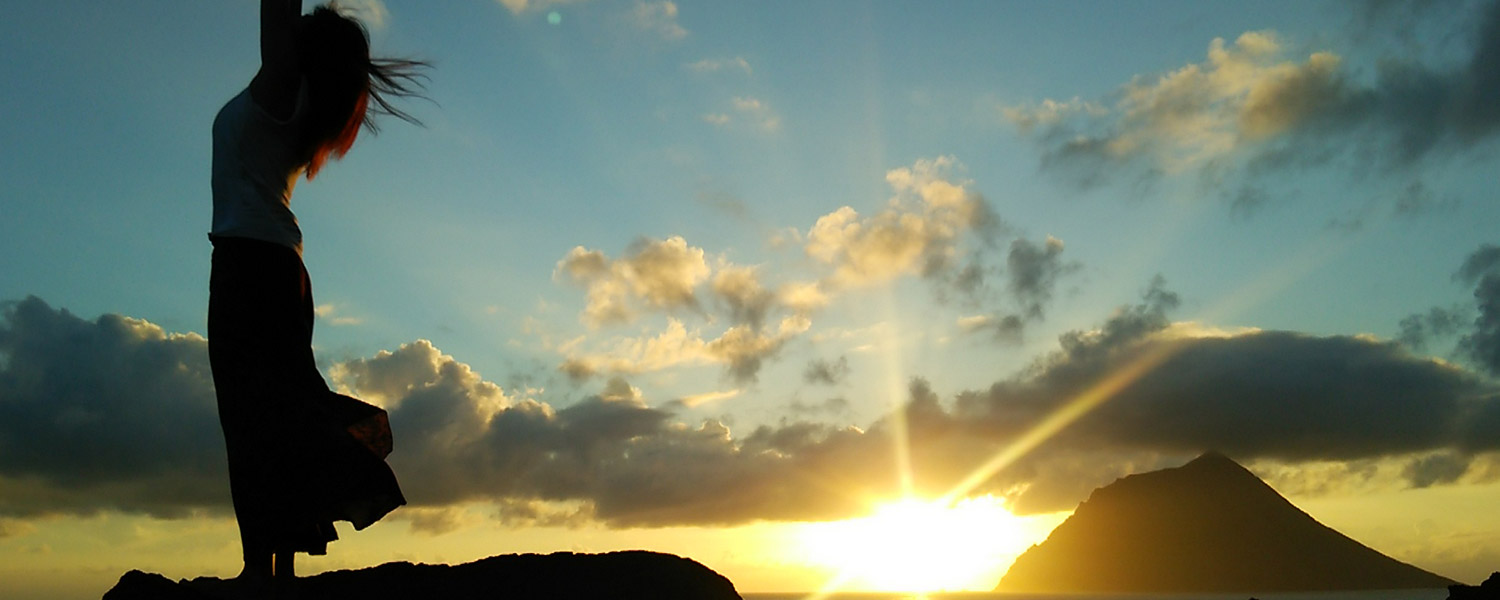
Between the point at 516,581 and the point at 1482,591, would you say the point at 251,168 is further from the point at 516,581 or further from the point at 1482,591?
the point at 1482,591

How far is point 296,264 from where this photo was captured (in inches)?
168

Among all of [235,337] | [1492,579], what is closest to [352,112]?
[235,337]

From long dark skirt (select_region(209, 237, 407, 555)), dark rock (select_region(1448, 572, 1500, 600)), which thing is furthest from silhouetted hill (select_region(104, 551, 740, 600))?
dark rock (select_region(1448, 572, 1500, 600))

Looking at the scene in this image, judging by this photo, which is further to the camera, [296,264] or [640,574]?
[640,574]

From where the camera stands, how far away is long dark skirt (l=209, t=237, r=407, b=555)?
4.01 m

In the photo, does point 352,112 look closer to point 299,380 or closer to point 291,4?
point 291,4

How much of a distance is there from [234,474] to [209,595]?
1.72 feet

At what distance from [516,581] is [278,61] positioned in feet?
9.05

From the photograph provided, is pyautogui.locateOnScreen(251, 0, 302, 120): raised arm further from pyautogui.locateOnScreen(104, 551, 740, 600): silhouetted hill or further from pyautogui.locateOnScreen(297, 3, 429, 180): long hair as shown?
pyautogui.locateOnScreen(104, 551, 740, 600): silhouetted hill

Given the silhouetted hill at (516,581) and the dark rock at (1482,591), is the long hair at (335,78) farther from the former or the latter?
the dark rock at (1482,591)

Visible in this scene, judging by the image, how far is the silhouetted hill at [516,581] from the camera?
174 inches

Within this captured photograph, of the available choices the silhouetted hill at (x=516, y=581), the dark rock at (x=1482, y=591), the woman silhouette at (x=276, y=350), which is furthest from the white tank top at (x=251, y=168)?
the dark rock at (x=1482, y=591)

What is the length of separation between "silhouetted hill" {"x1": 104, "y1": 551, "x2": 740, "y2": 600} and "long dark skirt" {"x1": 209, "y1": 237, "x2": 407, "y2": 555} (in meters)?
0.50

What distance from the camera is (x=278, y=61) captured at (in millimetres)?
4070
